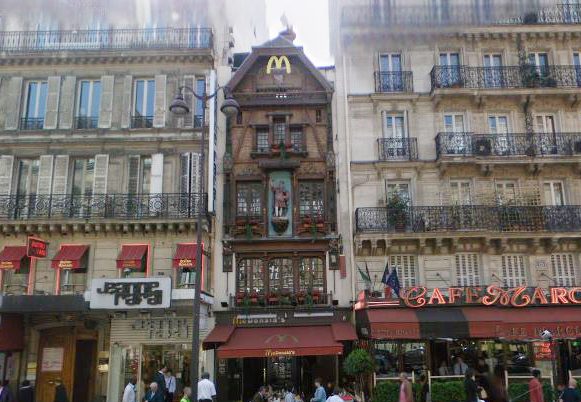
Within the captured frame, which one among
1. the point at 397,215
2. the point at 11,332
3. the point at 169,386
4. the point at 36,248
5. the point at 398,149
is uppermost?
the point at 398,149

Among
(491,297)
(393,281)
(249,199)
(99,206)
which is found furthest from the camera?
(249,199)

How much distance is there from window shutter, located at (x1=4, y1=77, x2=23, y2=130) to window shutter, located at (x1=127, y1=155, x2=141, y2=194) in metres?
4.98

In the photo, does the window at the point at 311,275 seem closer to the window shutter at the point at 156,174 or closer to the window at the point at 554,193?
the window shutter at the point at 156,174

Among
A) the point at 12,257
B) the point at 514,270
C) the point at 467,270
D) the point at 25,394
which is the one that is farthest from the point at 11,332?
the point at 514,270

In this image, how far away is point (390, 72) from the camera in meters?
22.2

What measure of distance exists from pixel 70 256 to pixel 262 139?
8.75 meters

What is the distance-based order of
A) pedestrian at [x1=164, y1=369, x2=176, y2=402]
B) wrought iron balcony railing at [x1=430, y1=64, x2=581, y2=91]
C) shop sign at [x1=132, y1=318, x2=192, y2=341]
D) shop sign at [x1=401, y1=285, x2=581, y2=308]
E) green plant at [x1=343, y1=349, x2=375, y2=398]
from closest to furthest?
pedestrian at [x1=164, y1=369, x2=176, y2=402]
green plant at [x1=343, y1=349, x2=375, y2=398]
shop sign at [x1=401, y1=285, x2=581, y2=308]
shop sign at [x1=132, y1=318, x2=192, y2=341]
wrought iron balcony railing at [x1=430, y1=64, x2=581, y2=91]

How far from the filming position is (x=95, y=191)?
21.0 meters

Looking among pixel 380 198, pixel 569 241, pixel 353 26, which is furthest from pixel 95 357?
pixel 569 241

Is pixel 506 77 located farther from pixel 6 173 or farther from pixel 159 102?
pixel 6 173

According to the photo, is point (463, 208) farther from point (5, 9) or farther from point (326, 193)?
point (5, 9)

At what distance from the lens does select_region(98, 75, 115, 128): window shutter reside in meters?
21.7

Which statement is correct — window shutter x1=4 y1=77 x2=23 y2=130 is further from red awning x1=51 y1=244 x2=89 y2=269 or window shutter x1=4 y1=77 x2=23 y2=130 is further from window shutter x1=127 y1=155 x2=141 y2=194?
red awning x1=51 y1=244 x2=89 y2=269

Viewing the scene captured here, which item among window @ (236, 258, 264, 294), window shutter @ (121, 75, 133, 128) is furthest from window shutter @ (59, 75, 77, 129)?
window @ (236, 258, 264, 294)
